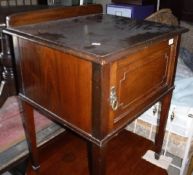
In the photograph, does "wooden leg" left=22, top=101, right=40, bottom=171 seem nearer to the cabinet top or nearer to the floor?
the floor

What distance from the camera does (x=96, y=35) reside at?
2.50 feet

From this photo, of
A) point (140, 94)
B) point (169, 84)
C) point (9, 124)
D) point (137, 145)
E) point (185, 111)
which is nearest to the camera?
point (140, 94)

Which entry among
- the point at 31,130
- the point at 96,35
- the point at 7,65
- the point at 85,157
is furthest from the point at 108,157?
the point at 7,65

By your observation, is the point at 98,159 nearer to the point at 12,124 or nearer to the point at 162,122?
the point at 162,122

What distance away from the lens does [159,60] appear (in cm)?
86

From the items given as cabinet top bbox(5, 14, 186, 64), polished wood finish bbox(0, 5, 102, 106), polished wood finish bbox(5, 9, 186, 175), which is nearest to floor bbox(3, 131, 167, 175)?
polished wood finish bbox(5, 9, 186, 175)

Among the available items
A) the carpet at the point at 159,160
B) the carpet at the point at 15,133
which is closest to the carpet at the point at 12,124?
the carpet at the point at 15,133

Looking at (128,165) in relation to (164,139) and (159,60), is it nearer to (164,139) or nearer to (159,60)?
(164,139)

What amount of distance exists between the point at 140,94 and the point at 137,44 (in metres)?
0.22

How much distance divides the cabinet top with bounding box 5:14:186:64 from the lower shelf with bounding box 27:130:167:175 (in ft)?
2.22

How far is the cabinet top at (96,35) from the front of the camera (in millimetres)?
621

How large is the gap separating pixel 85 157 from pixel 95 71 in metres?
0.72

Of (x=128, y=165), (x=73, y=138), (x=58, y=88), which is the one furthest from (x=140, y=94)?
(x=73, y=138)

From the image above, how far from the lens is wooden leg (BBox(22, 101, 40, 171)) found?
1.00 m
